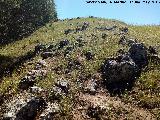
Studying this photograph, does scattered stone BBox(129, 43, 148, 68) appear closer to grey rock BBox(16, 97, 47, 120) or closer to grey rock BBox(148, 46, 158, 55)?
grey rock BBox(148, 46, 158, 55)

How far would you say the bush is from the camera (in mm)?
49150

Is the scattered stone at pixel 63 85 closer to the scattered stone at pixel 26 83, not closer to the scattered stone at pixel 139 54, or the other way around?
the scattered stone at pixel 26 83

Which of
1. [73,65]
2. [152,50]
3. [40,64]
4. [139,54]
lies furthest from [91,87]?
[152,50]

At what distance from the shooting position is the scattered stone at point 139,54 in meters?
32.8

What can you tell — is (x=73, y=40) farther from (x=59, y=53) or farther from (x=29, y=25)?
(x=29, y=25)

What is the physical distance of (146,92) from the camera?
29.0 metres

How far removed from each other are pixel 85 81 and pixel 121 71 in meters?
3.60

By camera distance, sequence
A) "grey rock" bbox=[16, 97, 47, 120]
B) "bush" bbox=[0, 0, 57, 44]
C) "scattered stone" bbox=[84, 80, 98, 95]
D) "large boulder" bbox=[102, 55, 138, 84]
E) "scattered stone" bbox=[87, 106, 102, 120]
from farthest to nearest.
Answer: "bush" bbox=[0, 0, 57, 44] < "large boulder" bbox=[102, 55, 138, 84] < "scattered stone" bbox=[84, 80, 98, 95] < "scattered stone" bbox=[87, 106, 102, 120] < "grey rock" bbox=[16, 97, 47, 120]

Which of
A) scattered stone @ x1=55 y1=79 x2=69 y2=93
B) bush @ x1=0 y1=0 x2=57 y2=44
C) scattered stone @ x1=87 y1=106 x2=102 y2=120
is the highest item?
bush @ x1=0 y1=0 x2=57 y2=44

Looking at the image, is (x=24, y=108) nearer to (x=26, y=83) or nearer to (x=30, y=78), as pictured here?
(x=26, y=83)

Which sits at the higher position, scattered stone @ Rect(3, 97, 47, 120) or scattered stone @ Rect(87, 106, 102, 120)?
scattered stone @ Rect(3, 97, 47, 120)

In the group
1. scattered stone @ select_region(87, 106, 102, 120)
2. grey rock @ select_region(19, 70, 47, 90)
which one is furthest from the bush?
scattered stone @ select_region(87, 106, 102, 120)

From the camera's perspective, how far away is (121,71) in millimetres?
30609

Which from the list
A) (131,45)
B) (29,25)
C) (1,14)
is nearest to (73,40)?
(131,45)
